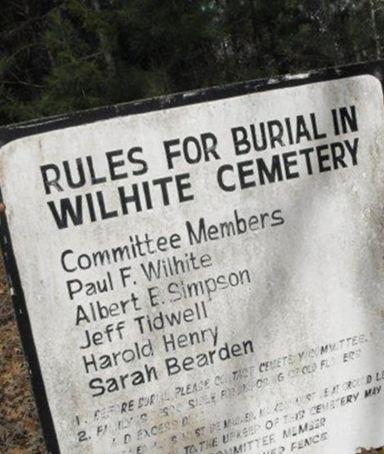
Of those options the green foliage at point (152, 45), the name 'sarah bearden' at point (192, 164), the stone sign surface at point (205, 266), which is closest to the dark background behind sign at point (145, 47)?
the green foliage at point (152, 45)

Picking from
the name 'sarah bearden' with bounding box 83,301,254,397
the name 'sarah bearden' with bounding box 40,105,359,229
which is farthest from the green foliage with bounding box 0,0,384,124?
the name 'sarah bearden' with bounding box 83,301,254,397

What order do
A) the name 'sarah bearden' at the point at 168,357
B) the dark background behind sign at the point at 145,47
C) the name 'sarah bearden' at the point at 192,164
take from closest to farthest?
the name 'sarah bearden' at the point at 192,164 < the name 'sarah bearden' at the point at 168,357 < the dark background behind sign at the point at 145,47

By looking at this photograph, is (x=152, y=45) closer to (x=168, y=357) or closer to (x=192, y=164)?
(x=192, y=164)

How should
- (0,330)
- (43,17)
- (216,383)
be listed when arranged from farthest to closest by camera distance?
(43,17) < (0,330) < (216,383)

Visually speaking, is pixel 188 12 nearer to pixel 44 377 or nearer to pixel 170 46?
pixel 170 46

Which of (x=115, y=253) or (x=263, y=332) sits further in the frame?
(x=263, y=332)

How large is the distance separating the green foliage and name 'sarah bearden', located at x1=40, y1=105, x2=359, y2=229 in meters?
5.00

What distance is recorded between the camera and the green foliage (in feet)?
24.5

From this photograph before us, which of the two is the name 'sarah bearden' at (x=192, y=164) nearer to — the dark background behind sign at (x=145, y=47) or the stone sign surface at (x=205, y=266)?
the stone sign surface at (x=205, y=266)

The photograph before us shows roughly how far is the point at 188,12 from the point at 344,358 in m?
5.62

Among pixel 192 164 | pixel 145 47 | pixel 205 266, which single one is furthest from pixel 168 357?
→ pixel 145 47

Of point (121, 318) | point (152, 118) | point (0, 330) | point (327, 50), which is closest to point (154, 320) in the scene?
point (121, 318)

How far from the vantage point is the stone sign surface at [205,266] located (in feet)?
7.70

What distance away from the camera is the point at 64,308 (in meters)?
2.37
